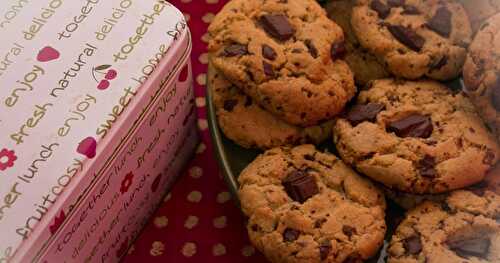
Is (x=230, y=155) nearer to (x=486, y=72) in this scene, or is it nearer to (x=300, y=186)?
(x=300, y=186)

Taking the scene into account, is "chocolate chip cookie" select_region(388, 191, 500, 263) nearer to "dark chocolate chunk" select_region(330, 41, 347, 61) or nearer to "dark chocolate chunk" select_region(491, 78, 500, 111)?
"dark chocolate chunk" select_region(491, 78, 500, 111)

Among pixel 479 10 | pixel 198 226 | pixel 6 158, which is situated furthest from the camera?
pixel 198 226

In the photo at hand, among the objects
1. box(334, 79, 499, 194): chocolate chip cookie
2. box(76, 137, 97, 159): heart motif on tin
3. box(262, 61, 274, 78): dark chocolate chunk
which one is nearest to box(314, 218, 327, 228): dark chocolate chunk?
box(334, 79, 499, 194): chocolate chip cookie

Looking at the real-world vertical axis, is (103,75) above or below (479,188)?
above

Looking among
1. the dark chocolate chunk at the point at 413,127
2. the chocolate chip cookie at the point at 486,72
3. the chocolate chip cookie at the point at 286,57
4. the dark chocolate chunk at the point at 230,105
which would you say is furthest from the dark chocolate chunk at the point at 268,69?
the chocolate chip cookie at the point at 486,72


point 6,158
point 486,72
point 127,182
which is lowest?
point 127,182

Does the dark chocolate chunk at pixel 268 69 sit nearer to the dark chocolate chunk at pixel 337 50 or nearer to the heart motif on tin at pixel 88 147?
the dark chocolate chunk at pixel 337 50

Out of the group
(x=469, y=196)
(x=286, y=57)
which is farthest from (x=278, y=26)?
(x=469, y=196)
